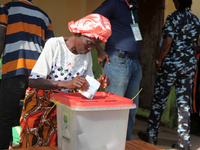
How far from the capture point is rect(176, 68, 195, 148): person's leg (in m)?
3.04

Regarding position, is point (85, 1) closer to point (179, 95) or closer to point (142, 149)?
point (179, 95)

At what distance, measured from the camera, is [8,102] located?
1.94m

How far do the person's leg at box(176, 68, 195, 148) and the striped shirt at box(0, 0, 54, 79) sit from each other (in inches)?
79.4

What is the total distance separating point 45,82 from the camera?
1.60 meters

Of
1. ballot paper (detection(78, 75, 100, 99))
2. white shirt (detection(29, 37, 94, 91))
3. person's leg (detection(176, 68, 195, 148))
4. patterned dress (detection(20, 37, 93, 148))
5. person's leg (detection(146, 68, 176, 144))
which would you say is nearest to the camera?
ballot paper (detection(78, 75, 100, 99))

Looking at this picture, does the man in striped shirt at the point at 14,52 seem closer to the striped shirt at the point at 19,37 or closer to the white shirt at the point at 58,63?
the striped shirt at the point at 19,37

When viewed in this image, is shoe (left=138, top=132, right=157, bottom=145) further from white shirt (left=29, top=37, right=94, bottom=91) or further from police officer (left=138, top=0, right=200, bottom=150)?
white shirt (left=29, top=37, right=94, bottom=91)

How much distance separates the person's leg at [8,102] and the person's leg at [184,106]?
2101 mm

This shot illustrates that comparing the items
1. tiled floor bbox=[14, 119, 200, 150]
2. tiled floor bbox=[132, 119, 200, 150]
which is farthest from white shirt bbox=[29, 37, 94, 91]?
tiled floor bbox=[132, 119, 200, 150]

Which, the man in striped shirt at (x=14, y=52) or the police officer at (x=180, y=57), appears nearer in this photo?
the man in striped shirt at (x=14, y=52)

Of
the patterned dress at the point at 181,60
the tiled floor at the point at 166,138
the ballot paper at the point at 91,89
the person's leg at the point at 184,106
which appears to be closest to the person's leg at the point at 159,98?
the patterned dress at the point at 181,60

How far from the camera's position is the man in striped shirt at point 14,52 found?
1.95m

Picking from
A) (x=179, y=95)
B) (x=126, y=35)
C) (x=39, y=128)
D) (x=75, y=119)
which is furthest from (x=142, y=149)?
(x=179, y=95)

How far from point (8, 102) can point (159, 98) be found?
2.08 m
